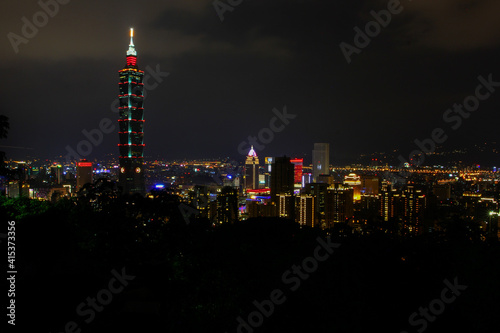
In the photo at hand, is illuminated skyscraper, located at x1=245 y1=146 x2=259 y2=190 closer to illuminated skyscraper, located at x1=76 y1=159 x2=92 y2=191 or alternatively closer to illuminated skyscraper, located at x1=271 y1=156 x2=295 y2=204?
illuminated skyscraper, located at x1=271 y1=156 x2=295 y2=204

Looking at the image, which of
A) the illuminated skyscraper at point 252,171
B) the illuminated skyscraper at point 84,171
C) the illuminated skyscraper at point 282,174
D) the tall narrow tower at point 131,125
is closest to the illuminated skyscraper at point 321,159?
the illuminated skyscraper at point 252,171

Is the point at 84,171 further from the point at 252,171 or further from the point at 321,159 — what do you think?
the point at 321,159

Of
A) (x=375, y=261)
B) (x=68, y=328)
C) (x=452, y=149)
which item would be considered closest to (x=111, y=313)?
(x=68, y=328)

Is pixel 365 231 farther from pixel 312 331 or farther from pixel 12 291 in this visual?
pixel 12 291

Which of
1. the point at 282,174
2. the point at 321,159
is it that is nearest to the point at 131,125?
the point at 282,174

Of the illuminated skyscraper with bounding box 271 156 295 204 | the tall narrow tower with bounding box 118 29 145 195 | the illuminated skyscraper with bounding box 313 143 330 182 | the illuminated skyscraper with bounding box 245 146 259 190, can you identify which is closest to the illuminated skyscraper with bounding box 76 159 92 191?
the tall narrow tower with bounding box 118 29 145 195

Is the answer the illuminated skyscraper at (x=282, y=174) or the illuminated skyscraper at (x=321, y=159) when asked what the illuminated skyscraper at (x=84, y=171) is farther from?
the illuminated skyscraper at (x=321, y=159)
